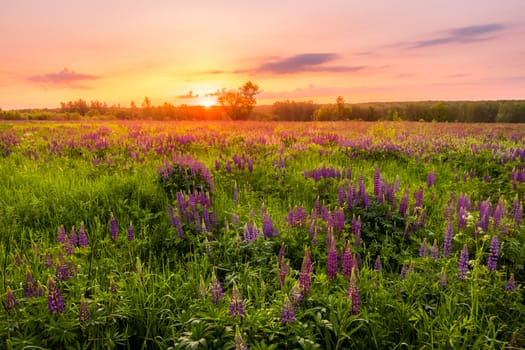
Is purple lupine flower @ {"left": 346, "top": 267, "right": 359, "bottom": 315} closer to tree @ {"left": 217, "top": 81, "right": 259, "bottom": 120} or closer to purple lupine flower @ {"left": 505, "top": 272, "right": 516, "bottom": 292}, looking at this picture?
purple lupine flower @ {"left": 505, "top": 272, "right": 516, "bottom": 292}

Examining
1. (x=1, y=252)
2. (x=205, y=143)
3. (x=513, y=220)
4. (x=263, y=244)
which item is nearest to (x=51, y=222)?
(x=1, y=252)

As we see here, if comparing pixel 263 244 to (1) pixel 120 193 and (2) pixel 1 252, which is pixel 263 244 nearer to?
(2) pixel 1 252

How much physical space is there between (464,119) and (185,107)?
7428cm

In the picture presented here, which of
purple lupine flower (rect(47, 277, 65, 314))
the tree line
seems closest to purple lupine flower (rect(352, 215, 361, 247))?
purple lupine flower (rect(47, 277, 65, 314))

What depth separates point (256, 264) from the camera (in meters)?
3.59

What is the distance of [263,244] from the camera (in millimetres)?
3682

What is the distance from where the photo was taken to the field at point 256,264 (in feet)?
7.91

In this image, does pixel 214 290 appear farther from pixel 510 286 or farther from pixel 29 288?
pixel 510 286

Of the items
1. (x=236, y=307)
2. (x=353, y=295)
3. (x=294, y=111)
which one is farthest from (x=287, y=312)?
(x=294, y=111)

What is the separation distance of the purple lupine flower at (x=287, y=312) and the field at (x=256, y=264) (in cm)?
1

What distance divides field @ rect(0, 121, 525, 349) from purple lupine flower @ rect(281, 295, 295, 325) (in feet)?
0.03

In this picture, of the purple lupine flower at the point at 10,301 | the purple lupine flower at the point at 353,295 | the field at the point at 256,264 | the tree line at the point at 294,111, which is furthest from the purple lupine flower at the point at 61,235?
the tree line at the point at 294,111

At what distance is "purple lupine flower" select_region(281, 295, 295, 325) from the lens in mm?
2262

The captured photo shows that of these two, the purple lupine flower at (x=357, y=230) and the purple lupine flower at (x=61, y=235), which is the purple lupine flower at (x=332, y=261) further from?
the purple lupine flower at (x=61, y=235)
